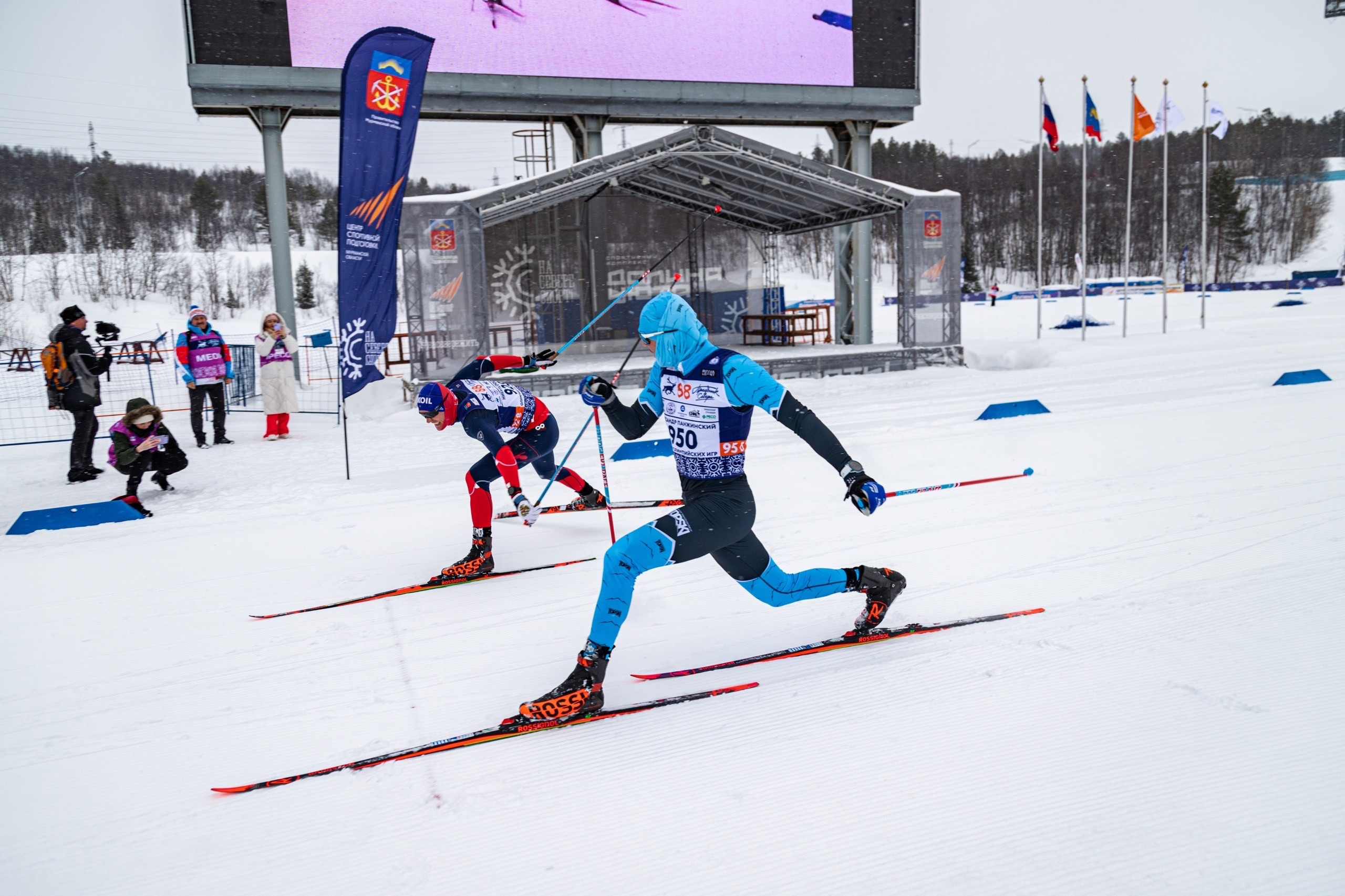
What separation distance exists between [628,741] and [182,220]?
74.0 meters

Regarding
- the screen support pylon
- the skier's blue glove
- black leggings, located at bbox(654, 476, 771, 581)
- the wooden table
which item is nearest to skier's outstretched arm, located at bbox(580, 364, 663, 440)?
the skier's blue glove

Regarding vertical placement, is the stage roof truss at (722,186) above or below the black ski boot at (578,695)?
above

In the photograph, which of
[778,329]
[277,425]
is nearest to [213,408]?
[277,425]

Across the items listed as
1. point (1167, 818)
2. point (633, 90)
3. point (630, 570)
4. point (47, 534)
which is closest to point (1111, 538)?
point (1167, 818)

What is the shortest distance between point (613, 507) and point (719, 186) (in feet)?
46.2

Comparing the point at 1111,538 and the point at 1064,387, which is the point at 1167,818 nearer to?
the point at 1111,538

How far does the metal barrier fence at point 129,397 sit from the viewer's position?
13.0m

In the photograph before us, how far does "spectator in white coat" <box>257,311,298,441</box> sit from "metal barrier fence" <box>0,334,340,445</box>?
3.62 feet

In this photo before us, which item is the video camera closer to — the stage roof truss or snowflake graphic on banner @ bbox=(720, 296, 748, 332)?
the stage roof truss

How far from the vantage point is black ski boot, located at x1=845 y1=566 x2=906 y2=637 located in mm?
3984

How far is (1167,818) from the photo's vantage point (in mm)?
2580

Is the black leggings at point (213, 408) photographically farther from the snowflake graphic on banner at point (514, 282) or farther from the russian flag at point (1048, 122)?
the russian flag at point (1048, 122)

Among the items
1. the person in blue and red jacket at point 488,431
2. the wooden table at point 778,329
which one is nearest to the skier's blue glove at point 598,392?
the person in blue and red jacket at point 488,431

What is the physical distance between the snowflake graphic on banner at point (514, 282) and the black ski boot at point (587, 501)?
46.6ft
